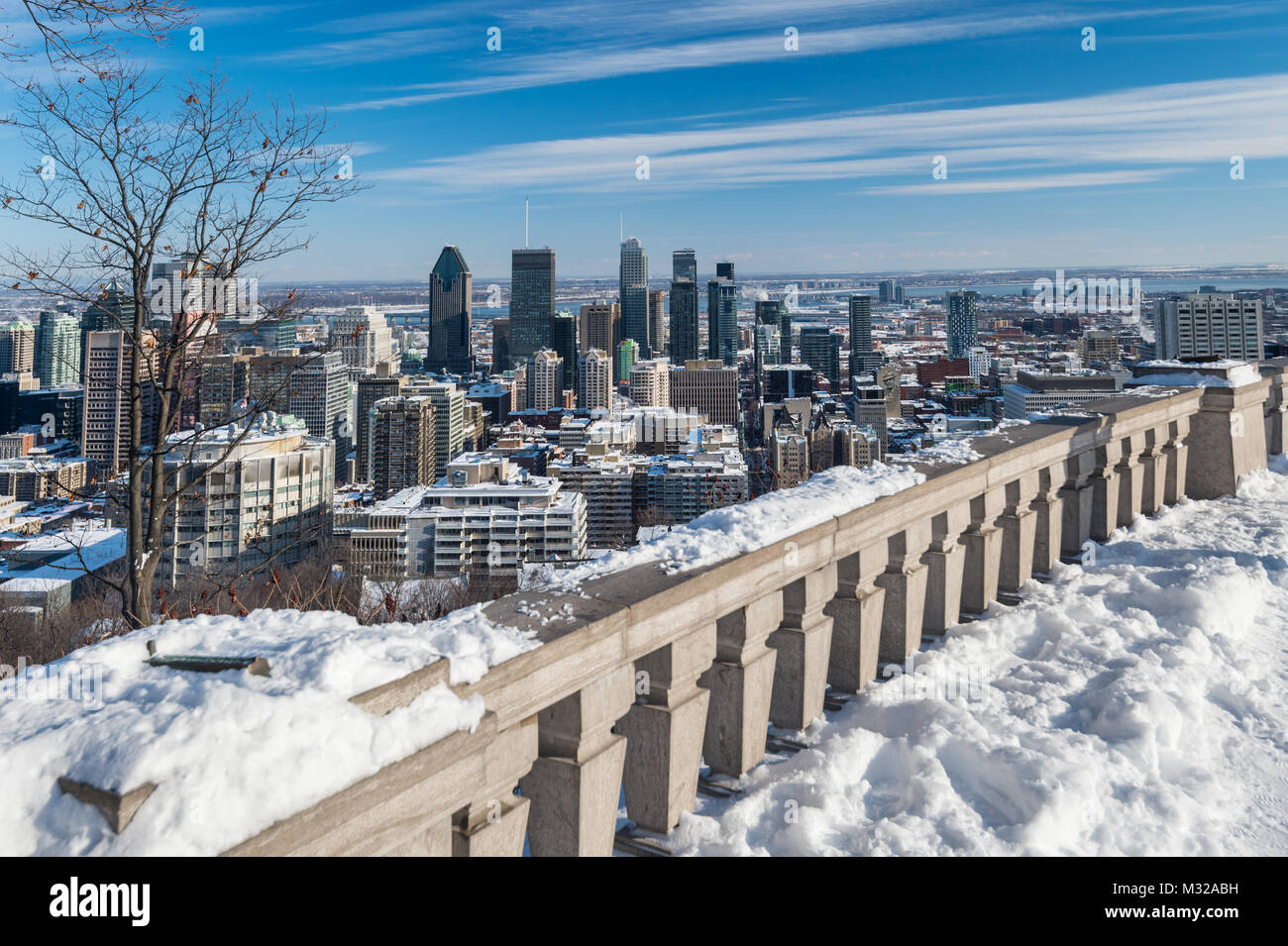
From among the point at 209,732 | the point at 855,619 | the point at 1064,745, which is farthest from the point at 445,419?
the point at 209,732

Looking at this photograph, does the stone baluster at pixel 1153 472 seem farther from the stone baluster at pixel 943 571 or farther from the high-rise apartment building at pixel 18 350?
the high-rise apartment building at pixel 18 350

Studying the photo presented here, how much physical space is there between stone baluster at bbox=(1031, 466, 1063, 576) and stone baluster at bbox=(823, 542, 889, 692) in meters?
2.22

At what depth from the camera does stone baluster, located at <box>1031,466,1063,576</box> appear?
18.9ft

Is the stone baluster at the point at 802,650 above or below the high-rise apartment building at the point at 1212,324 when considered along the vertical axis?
below

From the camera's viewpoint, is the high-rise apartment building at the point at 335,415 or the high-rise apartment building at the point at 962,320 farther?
the high-rise apartment building at the point at 962,320

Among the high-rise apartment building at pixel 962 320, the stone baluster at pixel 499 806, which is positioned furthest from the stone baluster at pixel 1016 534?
the high-rise apartment building at pixel 962 320

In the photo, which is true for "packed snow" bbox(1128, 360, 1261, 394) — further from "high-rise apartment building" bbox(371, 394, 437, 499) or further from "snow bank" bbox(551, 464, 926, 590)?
"high-rise apartment building" bbox(371, 394, 437, 499)

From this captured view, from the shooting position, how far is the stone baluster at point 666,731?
2938 millimetres

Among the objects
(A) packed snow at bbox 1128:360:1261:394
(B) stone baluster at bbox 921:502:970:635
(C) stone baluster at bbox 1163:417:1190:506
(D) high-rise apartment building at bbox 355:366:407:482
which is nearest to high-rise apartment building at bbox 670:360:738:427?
(D) high-rise apartment building at bbox 355:366:407:482

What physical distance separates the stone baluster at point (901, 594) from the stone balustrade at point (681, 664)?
0.01 metres

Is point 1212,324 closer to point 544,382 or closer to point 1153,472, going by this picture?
point 1153,472

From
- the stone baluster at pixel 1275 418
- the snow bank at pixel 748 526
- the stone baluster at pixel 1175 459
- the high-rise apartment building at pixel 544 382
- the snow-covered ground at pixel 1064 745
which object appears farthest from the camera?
the high-rise apartment building at pixel 544 382

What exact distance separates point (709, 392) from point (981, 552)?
17500 centimetres
